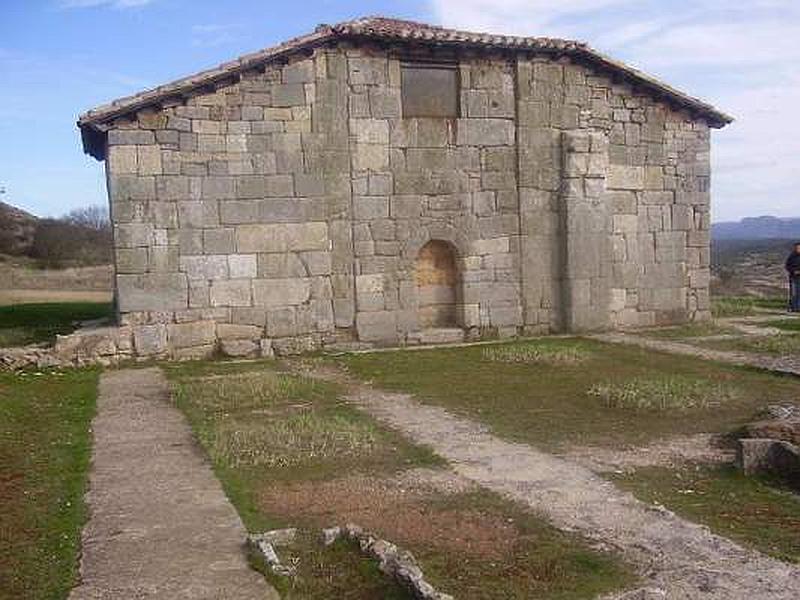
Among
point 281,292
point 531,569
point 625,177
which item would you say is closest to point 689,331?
point 625,177

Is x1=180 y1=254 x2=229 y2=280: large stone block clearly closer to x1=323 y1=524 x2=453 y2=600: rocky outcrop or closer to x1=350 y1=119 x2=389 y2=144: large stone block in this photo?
x1=350 y1=119 x2=389 y2=144: large stone block

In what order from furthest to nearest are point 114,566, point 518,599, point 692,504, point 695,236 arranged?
point 695,236 < point 692,504 < point 114,566 < point 518,599

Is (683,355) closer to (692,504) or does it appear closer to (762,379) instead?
(762,379)

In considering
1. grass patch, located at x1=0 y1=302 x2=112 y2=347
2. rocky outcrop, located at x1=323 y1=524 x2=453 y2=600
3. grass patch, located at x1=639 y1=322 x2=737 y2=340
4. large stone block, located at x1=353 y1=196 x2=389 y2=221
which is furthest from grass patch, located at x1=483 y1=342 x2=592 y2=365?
grass patch, located at x1=0 y1=302 x2=112 y2=347

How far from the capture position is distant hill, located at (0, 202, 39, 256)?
3237 centimetres

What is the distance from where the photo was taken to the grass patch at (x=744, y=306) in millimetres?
17734

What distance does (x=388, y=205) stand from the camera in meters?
13.9

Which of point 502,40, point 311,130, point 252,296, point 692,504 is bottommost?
point 692,504

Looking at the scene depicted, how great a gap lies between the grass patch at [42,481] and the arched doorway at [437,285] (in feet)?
19.6

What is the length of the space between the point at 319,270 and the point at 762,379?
23.0ft

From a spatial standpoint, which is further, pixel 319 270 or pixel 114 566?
pixel 319 270

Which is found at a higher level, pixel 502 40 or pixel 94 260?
pixel 502 40

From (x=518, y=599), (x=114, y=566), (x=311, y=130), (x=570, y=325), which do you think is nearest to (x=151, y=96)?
(x=311, y=130)

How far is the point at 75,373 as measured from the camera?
11.8 metres
